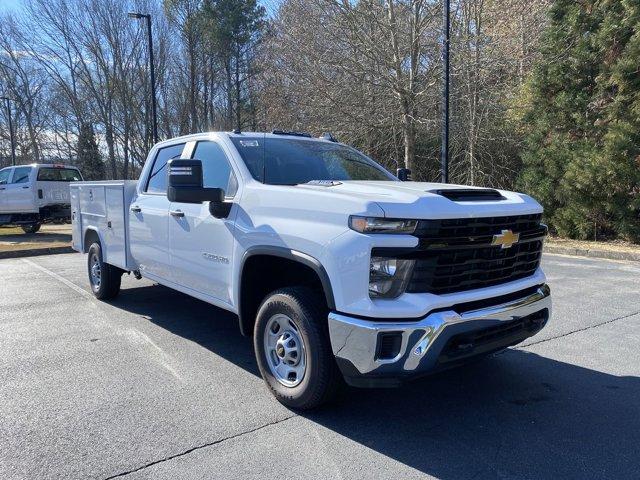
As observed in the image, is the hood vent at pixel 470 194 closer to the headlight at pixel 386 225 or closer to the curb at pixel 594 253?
the headlight at pixel 386 225

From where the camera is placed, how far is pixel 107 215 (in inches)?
260

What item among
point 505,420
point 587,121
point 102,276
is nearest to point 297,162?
point 505,420

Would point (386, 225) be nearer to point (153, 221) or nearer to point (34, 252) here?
point (153, 221)

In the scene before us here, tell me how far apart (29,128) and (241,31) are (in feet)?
86.0

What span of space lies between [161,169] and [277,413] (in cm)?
319

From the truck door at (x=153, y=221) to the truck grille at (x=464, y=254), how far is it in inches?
114

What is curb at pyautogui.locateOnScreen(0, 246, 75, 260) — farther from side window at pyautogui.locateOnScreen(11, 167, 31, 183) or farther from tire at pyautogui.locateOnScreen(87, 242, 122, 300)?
tire at pyautogui.locateOnScreen(87, 242, 122, 300)

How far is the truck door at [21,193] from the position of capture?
15.8 meters

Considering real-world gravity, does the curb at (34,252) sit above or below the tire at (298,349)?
below

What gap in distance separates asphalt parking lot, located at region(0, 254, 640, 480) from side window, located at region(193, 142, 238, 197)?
1.59 m

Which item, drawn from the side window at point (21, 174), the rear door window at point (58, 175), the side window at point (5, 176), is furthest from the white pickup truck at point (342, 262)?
the side window at point (5, 176)

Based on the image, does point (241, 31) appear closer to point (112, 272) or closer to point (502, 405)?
point (112, 272)

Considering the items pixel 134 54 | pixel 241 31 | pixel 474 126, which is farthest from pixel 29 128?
pixel 474 126

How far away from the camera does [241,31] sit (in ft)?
109
